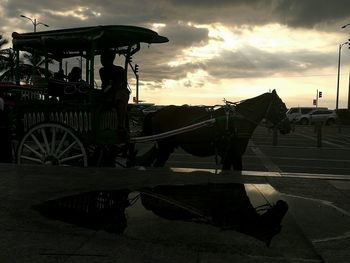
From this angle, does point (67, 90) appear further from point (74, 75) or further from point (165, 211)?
point (165, 211)

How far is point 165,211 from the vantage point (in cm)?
548

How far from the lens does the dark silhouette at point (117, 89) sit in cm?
880

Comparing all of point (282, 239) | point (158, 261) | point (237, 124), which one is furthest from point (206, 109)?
point (158, 261)

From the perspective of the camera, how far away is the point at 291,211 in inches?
222

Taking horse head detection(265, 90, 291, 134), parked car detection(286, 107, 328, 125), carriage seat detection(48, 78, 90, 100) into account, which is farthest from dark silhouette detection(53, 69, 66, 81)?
parked car detection(286, 107, 328, 125)

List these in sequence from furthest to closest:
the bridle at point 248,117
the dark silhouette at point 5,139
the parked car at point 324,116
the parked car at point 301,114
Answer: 1. the parked car at point 301,114
2. the parked car at point 324,116
3. the dark silhouette at point 5,139
4. the bridle at point 248,117

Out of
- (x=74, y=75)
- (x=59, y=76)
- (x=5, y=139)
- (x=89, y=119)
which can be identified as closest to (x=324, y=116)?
(x=74, y=75)

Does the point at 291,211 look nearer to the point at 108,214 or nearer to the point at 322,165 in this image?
the point at 108,214

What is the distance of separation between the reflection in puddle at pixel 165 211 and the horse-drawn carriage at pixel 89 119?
238 centimetres

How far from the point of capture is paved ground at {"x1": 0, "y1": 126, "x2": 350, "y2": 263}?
4062 millimetres

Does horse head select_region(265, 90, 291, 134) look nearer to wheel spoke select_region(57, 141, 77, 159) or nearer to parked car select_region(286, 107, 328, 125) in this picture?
wheel spoke select_region(57, 141, 77, 159)

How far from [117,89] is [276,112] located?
351cm

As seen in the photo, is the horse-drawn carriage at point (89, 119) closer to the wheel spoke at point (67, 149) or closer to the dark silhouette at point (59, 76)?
the wheel spoke at point (67, 149)

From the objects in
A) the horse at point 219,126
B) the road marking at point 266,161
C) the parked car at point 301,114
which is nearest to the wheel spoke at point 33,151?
the horse at point 219,126
